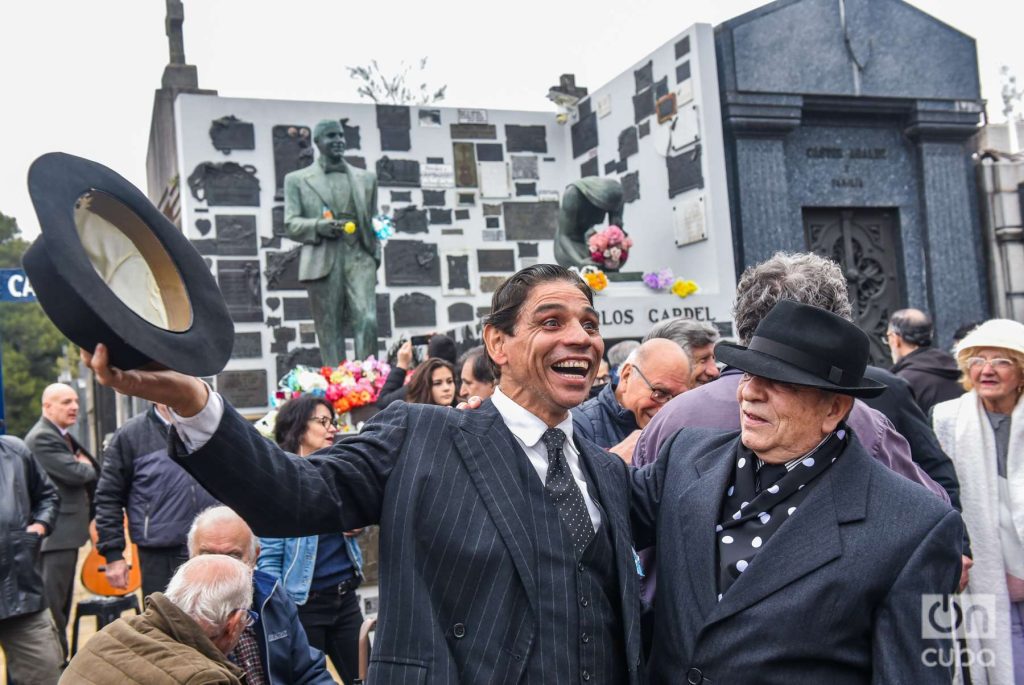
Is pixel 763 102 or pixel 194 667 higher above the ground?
pixel 763 102

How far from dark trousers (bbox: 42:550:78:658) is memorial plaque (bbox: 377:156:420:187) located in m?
6.12

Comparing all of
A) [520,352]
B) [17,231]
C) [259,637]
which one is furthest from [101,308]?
[17,231]

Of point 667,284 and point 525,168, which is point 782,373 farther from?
point 525,168

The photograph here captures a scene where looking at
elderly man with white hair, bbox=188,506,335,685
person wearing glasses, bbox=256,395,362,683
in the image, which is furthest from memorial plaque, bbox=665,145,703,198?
elderly man with white hair, bbox=188,506,335,685

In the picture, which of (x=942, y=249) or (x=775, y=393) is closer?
(x=775, y=393)

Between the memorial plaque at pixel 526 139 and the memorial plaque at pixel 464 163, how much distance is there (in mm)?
535

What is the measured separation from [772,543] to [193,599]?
1.60 meters

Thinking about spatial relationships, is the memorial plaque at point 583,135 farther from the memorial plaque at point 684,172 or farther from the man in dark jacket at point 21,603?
the man in dark jacket at point 21,603

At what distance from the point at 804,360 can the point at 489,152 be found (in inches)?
399

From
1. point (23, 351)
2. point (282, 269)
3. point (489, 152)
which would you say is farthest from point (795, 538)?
point (23, 351)

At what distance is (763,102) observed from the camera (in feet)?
32.7

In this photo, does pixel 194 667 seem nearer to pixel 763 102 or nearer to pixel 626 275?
pixel 626 275

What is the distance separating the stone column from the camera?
992cm

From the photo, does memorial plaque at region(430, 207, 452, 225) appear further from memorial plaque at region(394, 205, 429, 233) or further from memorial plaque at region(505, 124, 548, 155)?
memorial plaque at region(505, 124, 548, 155)
